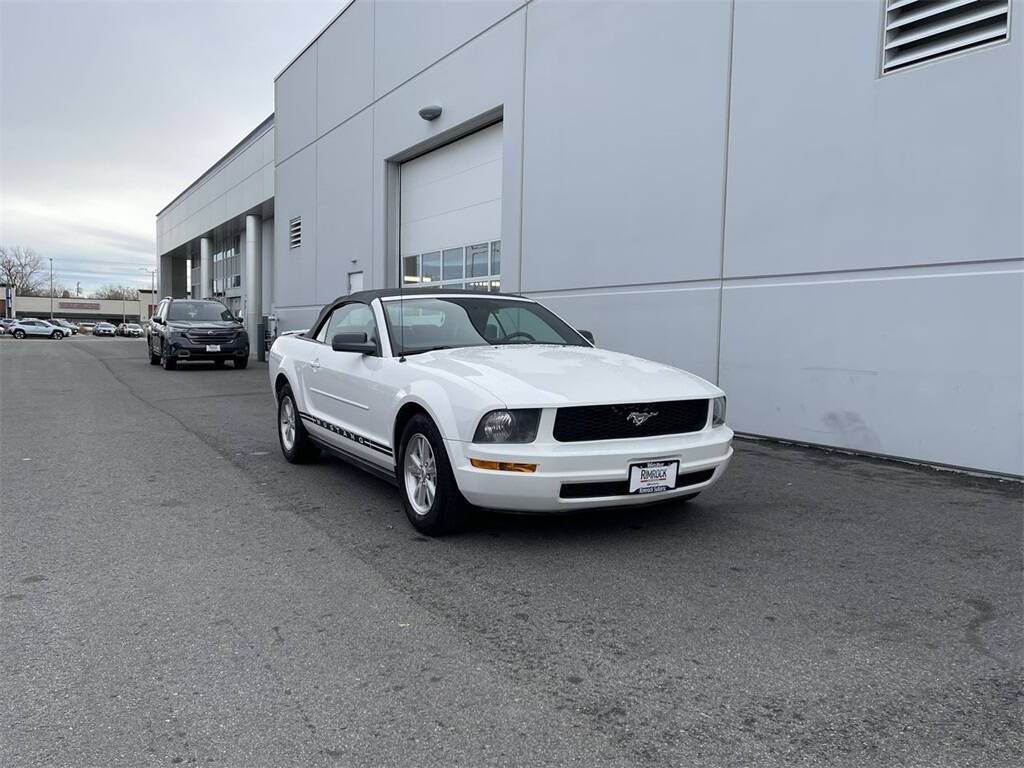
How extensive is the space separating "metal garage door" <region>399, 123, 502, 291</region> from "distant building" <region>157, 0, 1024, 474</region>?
59 millimetres

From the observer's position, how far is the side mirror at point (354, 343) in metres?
5.26

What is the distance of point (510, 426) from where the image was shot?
4.18 metres

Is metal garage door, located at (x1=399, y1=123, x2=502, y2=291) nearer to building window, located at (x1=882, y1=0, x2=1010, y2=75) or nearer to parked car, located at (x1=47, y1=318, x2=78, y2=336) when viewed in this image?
building window, located at (x1=882, y1=0, x2=1010, y2=75)

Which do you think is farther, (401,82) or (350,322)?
(401,82)

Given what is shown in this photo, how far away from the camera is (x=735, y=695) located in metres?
2.76

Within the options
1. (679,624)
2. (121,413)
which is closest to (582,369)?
(679,624)

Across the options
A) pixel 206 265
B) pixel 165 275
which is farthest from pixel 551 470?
pixel 165 275

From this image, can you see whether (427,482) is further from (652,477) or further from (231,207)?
(231,207)

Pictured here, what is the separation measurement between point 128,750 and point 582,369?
3.16m

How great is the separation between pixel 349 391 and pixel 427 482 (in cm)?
133

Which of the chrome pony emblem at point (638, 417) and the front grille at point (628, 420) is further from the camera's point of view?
the chrome pony emblem at point (638, 417)

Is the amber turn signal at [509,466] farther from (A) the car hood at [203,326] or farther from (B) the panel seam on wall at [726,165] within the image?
(A) the car hood at [203,326]

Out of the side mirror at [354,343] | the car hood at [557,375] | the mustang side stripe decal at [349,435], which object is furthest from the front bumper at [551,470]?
the side mirror at [354,343]

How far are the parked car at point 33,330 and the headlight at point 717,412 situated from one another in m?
65.2
